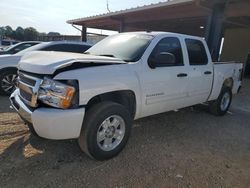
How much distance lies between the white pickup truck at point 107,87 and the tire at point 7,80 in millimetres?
3489

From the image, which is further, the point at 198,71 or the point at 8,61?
the point at 8,61

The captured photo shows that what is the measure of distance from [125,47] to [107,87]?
47.0 inches

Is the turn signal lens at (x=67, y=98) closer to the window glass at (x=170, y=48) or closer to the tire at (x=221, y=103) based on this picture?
the window glass at (x=170, y=48)

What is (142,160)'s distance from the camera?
12.7 ft

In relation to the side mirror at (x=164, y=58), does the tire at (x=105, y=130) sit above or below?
below

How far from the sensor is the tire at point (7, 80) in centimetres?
722

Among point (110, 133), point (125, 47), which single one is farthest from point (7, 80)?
point (110, 133)

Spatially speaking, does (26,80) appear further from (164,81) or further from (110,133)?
(164,81)

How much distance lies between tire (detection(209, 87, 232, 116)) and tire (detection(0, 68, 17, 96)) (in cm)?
551

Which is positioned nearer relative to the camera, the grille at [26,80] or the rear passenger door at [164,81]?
the grille at [26,80]

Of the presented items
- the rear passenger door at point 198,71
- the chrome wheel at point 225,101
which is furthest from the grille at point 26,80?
the chrome wheel at point 225,101

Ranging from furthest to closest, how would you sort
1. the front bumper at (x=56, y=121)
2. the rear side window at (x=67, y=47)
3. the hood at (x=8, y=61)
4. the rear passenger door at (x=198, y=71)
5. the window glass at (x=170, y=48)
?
the rear side window at (x=67, y=47), the hood at (x=8, y=61), the rear passenger door at (x=198, y=71), the window glass at (x=170, y=48), the front bumper at (x=56, y=121)

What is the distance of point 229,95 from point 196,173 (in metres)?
3.92

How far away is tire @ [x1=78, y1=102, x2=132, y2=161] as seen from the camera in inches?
136
